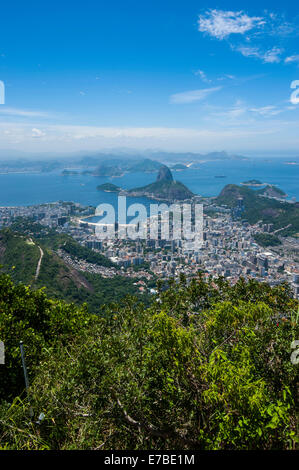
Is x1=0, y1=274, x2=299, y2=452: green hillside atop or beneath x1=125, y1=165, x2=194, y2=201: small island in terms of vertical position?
beneath

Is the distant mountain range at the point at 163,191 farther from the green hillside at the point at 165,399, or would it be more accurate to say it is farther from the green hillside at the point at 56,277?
the green hillside at the point at 165,399

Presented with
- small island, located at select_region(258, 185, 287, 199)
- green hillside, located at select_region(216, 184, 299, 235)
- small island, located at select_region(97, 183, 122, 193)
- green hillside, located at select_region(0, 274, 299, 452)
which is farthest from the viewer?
small island, located at select_region(97, 183, 122, 193)

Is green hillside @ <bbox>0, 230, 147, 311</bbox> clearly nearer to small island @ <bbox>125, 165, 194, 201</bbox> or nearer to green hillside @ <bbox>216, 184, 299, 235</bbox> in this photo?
green hillside @ <bbox>216, 184, 299, 235</bbox>

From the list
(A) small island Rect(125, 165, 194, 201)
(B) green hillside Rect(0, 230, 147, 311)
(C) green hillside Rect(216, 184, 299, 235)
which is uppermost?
(A) small island Rect(125, 165, 194, 201)

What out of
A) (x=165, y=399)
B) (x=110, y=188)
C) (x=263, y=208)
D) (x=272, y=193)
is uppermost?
(x=110, y=188)

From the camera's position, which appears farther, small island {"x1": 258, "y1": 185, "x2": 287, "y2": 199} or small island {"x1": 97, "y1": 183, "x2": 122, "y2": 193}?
small island {"x1": 97, "y1": 183, "x2": 122, "y2": 193}

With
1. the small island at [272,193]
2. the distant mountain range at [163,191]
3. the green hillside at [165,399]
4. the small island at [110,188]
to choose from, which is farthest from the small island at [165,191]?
the green hillside at [165,399]

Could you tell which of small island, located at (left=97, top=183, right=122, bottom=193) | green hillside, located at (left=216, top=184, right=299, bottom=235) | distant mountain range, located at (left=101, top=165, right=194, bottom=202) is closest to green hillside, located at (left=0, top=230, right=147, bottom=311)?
green hillside, located at (left=216, top=184, right=299, bottom=235)

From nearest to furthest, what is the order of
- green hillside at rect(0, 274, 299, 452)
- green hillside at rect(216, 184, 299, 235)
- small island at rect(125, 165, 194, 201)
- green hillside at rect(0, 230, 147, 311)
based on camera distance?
1. green hillside at rect(0, 274, 299, 452)
2. green hillside at rect(0, 230, 147, 311)
3. green hillside at rect(216, 184, 299, 235)
4. small island at rect(125, 165, 194, 201)

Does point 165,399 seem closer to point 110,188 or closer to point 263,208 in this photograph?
point 263,208

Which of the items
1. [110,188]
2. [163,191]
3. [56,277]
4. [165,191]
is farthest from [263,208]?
[110,188]

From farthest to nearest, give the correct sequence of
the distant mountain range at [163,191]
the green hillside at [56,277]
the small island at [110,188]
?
the small island at [110,188] < the distant mountain range at [163,191] < the green hillside at [56,277]

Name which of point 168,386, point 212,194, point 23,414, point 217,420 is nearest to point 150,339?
point 168,386
